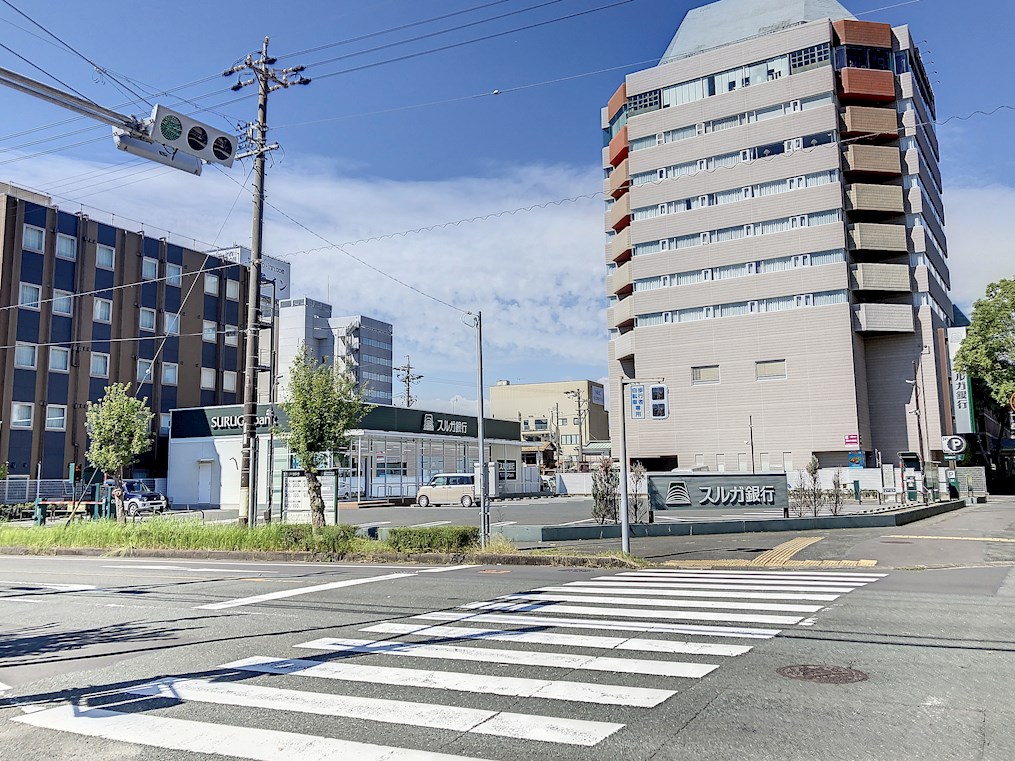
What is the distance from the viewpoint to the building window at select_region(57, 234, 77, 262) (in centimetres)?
4553

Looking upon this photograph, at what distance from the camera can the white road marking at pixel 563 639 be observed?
726 centimetres

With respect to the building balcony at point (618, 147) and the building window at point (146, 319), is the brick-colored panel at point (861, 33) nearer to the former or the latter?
the building balcony at point (618, 147)

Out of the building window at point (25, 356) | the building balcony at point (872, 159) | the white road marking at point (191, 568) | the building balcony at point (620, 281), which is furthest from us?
the building balcony at point (620, 281)

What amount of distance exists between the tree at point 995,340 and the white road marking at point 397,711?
4799 cm

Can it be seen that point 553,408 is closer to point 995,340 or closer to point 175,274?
point 175,274

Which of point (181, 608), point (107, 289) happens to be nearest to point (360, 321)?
point (107, 289)

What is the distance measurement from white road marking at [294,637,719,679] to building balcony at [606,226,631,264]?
5161cm

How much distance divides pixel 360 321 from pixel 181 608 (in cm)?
11696

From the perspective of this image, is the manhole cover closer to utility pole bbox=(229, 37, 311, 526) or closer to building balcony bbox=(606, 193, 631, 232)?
utility pole bbox=(229, 37, 311, 526)

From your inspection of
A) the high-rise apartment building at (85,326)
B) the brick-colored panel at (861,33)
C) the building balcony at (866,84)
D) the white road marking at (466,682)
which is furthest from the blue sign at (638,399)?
the brick-colored panel at (861,33)

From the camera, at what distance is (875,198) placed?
49344mm

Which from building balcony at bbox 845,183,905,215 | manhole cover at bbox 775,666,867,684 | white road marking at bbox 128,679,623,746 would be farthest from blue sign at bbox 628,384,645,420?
building balcony at bbox 845,183,905,215

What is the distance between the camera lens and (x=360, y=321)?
411ft

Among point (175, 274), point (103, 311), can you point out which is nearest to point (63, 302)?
point (103, 311)
